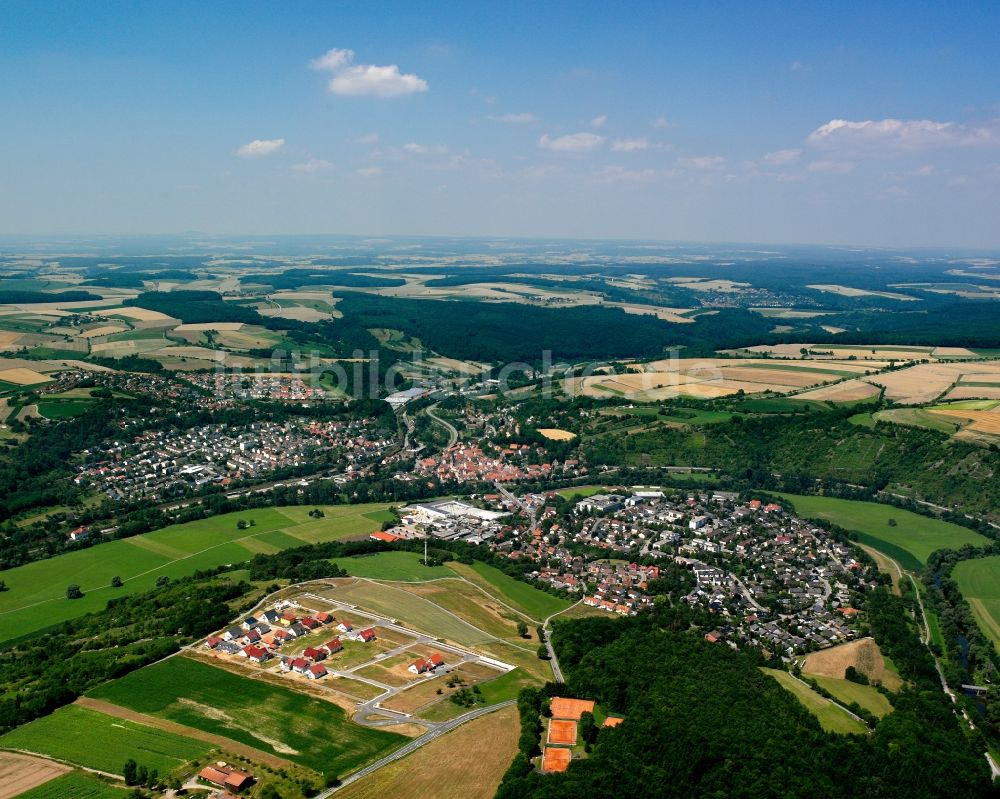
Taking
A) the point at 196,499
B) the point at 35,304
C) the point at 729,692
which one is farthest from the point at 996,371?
the point at 35,304

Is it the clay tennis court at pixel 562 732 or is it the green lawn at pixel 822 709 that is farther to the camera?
the green lawn at pixel 822 709

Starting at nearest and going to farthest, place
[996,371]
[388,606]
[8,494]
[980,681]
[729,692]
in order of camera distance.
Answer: [729,692] < [980,681] < [388,606] < [8,494] < [996,371]

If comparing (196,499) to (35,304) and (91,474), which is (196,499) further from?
(35,304)

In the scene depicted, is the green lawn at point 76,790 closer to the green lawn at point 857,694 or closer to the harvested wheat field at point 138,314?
A: the green lawn at point 857,694

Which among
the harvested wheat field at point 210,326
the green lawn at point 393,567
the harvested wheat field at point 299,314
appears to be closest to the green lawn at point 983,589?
the green lawn at point 393,567

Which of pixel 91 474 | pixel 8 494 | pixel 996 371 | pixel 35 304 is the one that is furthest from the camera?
pixel 35 304

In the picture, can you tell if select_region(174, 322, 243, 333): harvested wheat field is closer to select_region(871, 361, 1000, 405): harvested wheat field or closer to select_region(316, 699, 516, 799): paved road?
select_region(871, 361, 1000, 405): harvested wheat field
